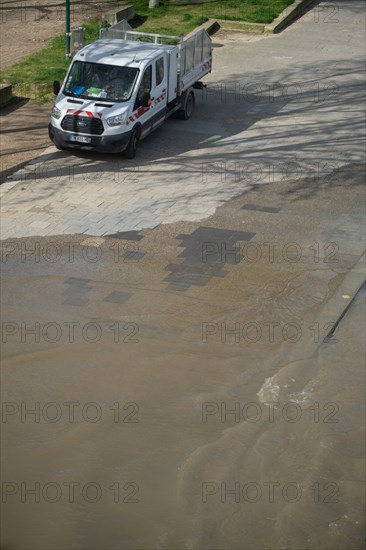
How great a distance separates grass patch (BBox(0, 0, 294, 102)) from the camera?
75.3 feet

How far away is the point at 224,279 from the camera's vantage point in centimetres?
1410

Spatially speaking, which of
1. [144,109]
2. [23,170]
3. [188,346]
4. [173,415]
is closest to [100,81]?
[144,109]

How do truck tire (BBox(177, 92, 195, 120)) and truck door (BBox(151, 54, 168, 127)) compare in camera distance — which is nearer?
truck door (BBox(151, 54, 168, 127))

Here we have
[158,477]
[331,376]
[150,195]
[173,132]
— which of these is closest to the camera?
[158,477]

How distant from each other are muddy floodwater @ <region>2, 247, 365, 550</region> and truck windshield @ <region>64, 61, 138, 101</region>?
565 centimetres

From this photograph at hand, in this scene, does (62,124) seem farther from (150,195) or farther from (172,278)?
(172,278)

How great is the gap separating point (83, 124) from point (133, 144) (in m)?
1.10

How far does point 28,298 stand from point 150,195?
15.2 feet

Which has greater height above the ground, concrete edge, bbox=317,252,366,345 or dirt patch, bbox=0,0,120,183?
dirt patch, bbox=0,0,120,183

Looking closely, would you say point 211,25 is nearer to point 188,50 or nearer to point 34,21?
point 34,21

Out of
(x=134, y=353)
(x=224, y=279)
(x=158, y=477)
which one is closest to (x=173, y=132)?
(x=224, y=279)

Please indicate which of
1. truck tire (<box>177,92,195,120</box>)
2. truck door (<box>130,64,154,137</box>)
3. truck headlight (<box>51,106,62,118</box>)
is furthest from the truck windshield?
truck tire (<box>177,92,195,120</box>)

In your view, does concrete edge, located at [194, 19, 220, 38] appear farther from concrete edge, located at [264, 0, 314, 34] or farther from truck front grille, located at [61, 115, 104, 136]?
truck front grille, located at [61, 115, 104, 136]

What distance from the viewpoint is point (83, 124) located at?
1833 cm
